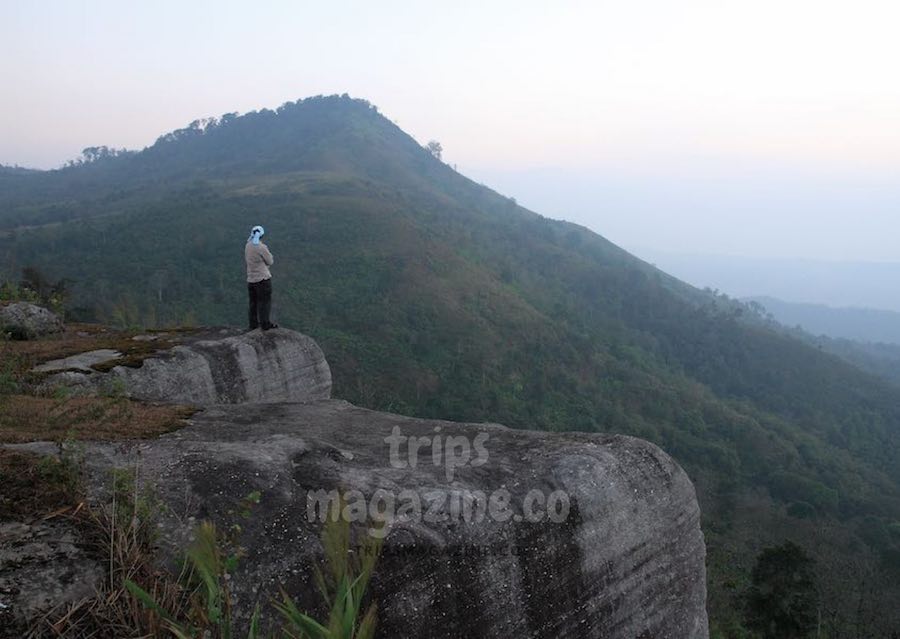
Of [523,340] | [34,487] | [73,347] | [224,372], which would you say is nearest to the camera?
[34,487]

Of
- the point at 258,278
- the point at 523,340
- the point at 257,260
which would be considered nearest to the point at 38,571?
the point at 257,260

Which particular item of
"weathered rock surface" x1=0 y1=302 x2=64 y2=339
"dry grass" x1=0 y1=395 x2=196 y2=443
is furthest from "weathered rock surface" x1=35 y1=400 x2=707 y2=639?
"weathered rock surface" x1=0 y1=302 x2=64 y2=339

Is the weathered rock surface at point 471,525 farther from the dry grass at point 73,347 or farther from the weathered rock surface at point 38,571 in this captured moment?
the dry grass at point 73,347

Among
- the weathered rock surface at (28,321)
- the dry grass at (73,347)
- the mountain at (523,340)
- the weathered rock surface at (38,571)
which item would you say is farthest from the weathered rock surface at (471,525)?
the mountain at (523,340)

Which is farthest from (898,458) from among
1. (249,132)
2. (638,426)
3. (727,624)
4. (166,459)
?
(249,132)

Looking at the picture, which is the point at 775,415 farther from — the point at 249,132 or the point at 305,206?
the point at 249,132

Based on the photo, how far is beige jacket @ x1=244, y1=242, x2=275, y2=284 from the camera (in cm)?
1384

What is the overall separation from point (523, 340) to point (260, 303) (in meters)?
51.9

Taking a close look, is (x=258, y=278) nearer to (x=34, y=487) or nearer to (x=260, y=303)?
(x=260, y=303)

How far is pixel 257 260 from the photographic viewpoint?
14.0 metres

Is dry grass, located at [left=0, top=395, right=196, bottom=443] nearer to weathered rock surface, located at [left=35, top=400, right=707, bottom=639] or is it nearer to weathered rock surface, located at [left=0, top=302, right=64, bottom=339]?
weathered rock surface, located at [left=35, top=400, right=707, bottom=639]

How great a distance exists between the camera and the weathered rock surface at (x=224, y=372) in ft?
36.9

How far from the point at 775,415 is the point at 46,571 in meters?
83.8

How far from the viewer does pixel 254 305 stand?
15148 millimetres
